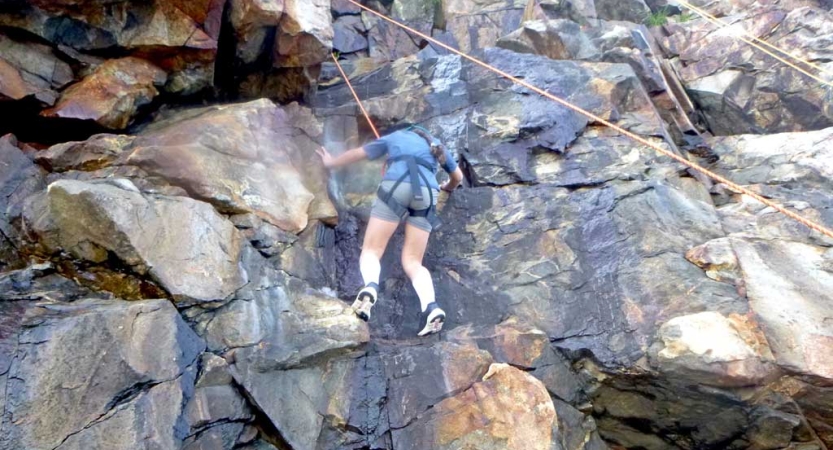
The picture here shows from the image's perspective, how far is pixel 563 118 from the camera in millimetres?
6742

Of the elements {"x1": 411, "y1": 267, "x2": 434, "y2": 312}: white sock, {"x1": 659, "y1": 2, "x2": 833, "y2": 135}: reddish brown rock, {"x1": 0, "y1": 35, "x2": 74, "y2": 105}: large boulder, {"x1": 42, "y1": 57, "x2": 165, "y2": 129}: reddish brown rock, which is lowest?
{"x1": 659, "y1": 2, "x2": 833, "y2": 135}: reddish brown rock

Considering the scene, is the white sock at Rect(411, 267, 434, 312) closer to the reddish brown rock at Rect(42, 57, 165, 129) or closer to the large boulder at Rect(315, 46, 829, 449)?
the large boulder at Rect(315, 46, 829, 449)

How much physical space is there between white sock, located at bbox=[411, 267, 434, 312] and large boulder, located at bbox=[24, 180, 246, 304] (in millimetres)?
1423

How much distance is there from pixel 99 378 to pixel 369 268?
2103 mm

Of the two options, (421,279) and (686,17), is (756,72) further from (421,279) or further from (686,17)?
(421,279)

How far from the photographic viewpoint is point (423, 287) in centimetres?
472

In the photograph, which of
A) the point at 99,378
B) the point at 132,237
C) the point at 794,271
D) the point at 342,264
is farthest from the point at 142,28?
the point at 794,271

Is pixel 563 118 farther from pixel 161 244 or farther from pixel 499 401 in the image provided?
pixel 161 244

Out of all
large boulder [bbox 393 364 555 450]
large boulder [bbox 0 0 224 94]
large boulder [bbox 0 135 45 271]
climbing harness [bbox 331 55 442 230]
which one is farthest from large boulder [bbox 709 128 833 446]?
large boulder [bbox 0 135 45 271]

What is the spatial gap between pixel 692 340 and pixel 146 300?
384cm

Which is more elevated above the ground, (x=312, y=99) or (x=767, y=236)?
(x=312, y=99)

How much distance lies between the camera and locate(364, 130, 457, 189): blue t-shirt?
506cm

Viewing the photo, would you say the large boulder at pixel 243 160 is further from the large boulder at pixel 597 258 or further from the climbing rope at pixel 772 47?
the climbing rope at pixel 772 47

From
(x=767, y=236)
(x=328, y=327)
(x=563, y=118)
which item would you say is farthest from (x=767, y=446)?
(x=563, y=118)
